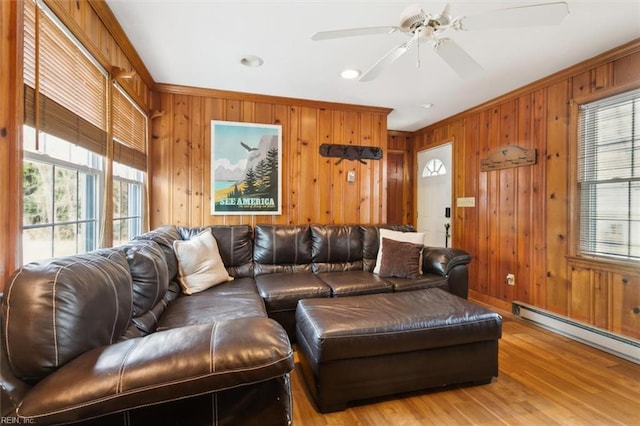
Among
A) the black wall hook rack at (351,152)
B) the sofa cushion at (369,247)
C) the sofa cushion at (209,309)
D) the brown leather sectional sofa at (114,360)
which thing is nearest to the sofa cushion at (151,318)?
the sofa cushion at (209,309)

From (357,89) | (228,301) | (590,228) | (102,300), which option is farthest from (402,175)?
(102,300)

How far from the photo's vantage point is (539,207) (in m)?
2.97

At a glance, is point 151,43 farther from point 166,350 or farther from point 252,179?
point 166,350

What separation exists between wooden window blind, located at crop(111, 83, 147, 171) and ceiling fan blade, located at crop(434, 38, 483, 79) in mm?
2162

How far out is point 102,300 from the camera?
108 cm

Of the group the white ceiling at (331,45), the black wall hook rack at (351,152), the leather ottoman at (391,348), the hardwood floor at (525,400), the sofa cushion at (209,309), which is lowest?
the hardwood floor at (525,400)

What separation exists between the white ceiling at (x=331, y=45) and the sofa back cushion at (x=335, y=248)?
5.04ft

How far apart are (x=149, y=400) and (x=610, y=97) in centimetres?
359

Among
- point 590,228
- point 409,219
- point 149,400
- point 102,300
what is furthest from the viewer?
point 409,219

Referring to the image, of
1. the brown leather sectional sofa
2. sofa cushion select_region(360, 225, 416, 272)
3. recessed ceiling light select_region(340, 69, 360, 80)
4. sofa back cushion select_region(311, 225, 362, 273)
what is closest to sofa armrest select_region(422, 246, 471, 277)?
sofa cushion select_region(360, 225, 416, 272)

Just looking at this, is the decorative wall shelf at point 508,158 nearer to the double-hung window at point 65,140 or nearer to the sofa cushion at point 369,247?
the sofa cushion at point 369,247

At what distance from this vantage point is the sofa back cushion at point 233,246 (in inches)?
113

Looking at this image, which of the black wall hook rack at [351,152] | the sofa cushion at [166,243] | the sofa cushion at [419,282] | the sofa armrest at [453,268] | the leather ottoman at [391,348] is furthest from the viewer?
the black wall hook rack at [351,152]

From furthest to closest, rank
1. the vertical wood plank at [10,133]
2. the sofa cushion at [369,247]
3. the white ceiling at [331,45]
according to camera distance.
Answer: the sofa cushion at [369,247] → the white ceiling at [331,45] → the vertical wood plank at [10,133]
